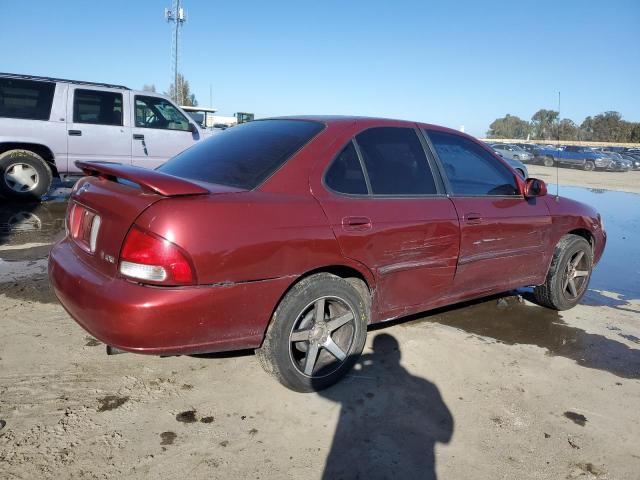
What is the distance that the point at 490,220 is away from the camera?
3.68 m

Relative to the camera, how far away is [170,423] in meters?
2.58

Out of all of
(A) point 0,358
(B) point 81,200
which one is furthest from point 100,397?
(B) point 81,200

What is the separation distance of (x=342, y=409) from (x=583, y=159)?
3317 cm

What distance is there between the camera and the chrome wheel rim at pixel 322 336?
9.33 ft

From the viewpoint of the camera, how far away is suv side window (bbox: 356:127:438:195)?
126 inches

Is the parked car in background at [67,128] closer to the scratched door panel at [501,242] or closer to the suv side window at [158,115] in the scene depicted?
the suv side window at [158,115]

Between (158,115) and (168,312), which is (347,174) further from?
(158,115)

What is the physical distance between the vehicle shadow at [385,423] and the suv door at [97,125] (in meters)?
6.85

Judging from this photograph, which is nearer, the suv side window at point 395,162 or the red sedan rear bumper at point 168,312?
the red sedan rear bumper at point 168,312

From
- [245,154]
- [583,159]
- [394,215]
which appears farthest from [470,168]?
[583,159]

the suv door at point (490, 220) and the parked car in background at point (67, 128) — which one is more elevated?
the parked car in background at point (67, 128)

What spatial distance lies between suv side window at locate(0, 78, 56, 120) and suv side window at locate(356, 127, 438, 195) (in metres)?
6.80

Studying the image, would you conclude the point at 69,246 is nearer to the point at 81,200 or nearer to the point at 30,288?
the point at 81,200

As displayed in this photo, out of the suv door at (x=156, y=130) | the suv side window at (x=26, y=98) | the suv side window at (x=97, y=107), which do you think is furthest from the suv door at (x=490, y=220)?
the suv side window at (x=26, y=98)
